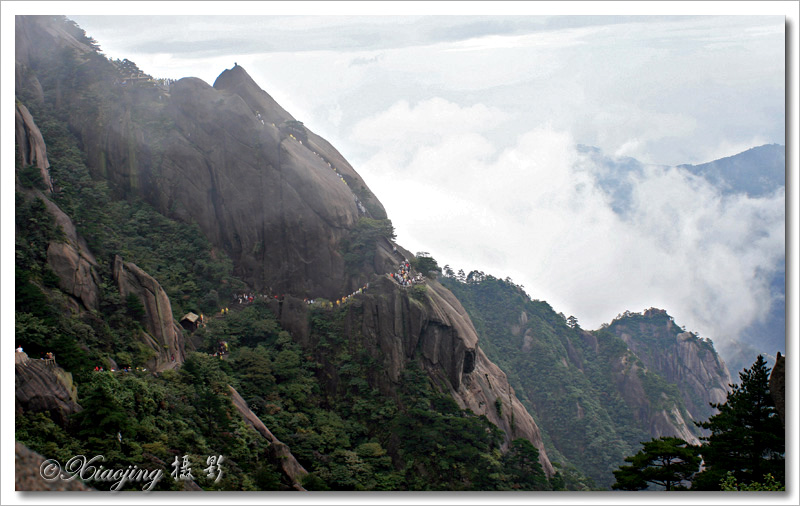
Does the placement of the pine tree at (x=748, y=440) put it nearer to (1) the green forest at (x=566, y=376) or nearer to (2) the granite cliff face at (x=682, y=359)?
(1) the green forest at (x=566, y=376)

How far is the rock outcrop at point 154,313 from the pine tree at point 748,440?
15.7 metres

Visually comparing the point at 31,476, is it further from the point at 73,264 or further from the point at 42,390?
the point at 73,264

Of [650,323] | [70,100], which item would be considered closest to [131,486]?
[70,100]

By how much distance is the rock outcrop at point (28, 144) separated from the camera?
65.6ft

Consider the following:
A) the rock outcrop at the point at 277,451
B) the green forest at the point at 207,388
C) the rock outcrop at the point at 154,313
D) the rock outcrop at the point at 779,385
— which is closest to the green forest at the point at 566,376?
the green forest at the point at 207,388

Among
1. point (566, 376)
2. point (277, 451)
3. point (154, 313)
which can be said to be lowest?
point (277, 451)

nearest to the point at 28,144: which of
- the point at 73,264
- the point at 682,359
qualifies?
the point at 73,264

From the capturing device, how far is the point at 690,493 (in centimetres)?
1420

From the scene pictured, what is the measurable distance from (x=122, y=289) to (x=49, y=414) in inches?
275

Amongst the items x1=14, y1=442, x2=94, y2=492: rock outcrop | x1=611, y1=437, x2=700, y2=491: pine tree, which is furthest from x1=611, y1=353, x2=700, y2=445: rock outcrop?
x1=14, y1=442, x2=94, y2=492: rock outcrop

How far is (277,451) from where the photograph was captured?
18.2 metres

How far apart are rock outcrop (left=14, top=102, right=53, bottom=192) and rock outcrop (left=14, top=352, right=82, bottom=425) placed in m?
8.65

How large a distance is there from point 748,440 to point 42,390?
16902mm

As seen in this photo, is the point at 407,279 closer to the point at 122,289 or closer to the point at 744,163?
the point at 122,289
